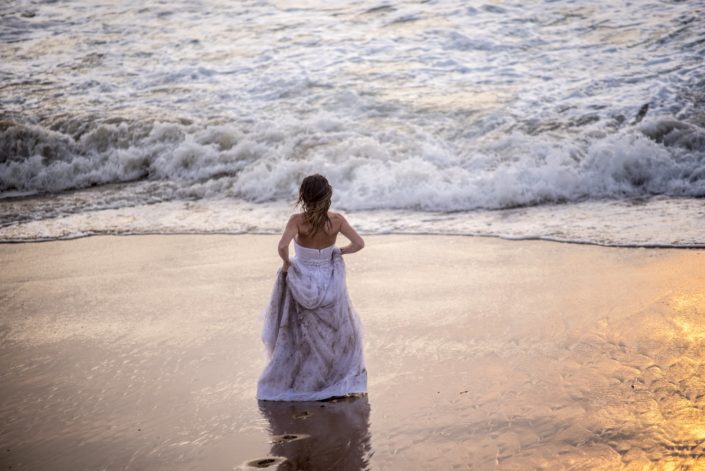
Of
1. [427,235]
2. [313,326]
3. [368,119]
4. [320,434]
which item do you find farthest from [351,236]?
[368,119]

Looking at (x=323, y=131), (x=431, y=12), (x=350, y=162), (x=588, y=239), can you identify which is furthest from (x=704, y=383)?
(x=431, y=12)

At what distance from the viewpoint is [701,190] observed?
9.20 metres

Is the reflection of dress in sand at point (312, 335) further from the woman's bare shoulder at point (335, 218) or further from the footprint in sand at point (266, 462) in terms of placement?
the footprint in sand at point (266, 462)

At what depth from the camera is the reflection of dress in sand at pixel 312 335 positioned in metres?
Answer: 4.45

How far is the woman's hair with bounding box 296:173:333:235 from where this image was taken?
4242 millimetres

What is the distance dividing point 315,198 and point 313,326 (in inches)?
31.3

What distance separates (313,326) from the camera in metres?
4.52

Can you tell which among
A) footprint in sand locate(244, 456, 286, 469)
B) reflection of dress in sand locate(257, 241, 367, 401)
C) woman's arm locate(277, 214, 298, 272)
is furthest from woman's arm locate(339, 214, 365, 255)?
footprint in sand locate(244, 456, 286, 469)

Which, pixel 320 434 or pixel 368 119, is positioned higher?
pixel 368 119

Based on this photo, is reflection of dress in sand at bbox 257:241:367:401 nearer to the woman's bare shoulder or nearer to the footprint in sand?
Answer: the woman's bare shoulder

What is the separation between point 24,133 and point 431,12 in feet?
29.6

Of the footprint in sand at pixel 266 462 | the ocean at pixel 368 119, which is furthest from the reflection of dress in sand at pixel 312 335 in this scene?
the ocean at pixel 368 119

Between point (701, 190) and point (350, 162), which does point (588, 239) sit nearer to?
point (701, 190)

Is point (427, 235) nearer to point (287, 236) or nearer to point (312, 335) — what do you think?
point (312, 335)
